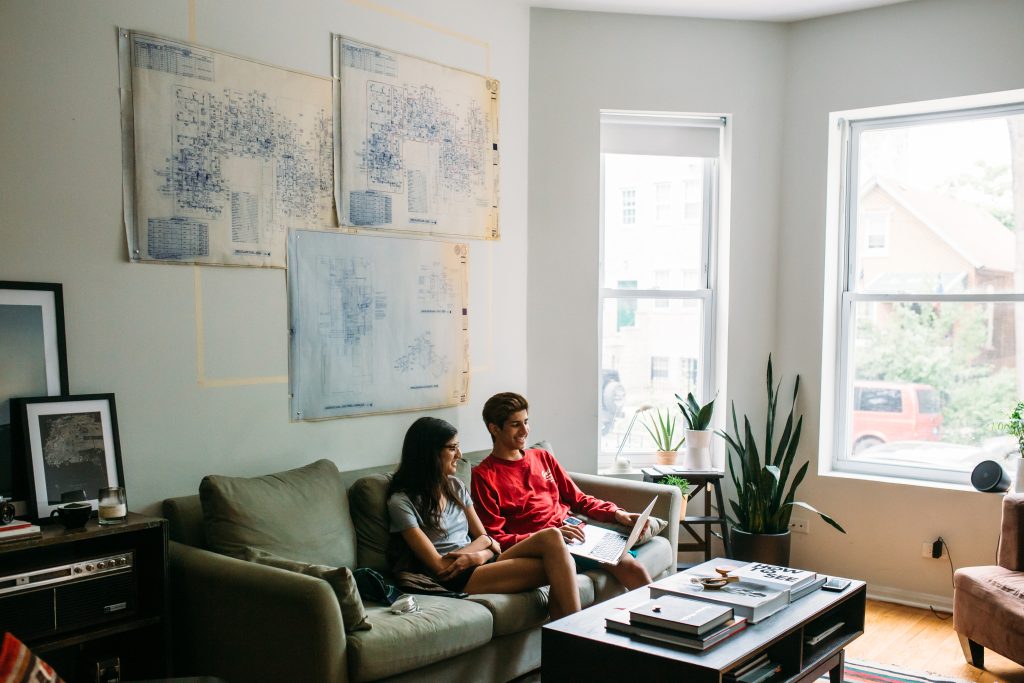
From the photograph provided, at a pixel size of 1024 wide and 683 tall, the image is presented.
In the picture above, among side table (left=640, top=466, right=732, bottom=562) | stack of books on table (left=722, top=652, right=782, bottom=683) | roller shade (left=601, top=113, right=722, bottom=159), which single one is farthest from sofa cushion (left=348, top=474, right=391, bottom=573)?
roller shade (left=601, top=113, right=722, bottom=159)

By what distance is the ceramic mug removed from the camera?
8.02 feet

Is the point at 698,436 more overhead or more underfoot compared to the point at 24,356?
more underfoot

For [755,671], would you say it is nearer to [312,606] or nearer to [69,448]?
[312,606]

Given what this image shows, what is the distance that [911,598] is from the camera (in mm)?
4469

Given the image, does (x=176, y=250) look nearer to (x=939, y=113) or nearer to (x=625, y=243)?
(x=625, y=243)

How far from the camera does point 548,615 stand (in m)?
3.15

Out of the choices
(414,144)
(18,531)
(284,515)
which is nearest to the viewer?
(18,531)

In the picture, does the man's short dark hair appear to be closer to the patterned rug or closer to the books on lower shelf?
the books on lower shelf

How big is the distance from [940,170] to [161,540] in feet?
13.3

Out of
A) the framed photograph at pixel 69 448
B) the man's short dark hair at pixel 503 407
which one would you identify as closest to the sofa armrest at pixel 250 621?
the framed photograph at pixel 69 448

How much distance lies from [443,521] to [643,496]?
1073 millimetres

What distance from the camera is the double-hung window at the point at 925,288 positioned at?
4.46 meters

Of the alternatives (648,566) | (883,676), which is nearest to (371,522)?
(648,566)

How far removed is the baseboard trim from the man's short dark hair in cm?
225
